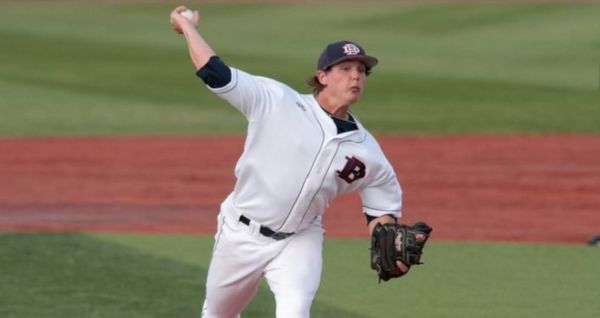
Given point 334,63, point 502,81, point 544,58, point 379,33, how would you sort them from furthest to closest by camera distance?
point 379,33 → point 544,58 → point 502,81 → point 334,63

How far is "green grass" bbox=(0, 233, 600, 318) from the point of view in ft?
30.4

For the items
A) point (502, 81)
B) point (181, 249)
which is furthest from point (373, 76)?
point (181, 249)

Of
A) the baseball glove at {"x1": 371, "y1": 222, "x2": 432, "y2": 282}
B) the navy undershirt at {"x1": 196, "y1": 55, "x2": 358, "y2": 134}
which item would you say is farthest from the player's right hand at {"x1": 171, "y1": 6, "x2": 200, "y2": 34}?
the baseball glove at {"x1": 371, "y1": 222, "x2": 432, "y2": 282}

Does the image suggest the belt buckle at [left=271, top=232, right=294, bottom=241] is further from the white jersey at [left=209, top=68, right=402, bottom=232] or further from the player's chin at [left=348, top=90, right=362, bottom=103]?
the player's chin at [left=348, top=90, right=362, bottom=103]

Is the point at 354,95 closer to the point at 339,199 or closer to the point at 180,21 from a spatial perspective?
the point at 180,21

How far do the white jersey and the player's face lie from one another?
16 cm

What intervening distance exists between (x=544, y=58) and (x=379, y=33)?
185 inches

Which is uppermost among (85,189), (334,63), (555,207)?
(334,63)

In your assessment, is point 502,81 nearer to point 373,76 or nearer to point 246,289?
point 373,76

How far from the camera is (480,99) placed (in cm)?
2234

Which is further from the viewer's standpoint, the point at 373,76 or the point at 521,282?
the point at 373,76

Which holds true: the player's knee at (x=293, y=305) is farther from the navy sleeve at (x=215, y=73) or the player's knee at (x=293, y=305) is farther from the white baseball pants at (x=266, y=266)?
the navy sleeve at (x=215, y=73)

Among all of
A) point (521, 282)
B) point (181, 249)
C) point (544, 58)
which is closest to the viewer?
point (521, 282)

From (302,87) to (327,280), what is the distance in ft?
41.5
